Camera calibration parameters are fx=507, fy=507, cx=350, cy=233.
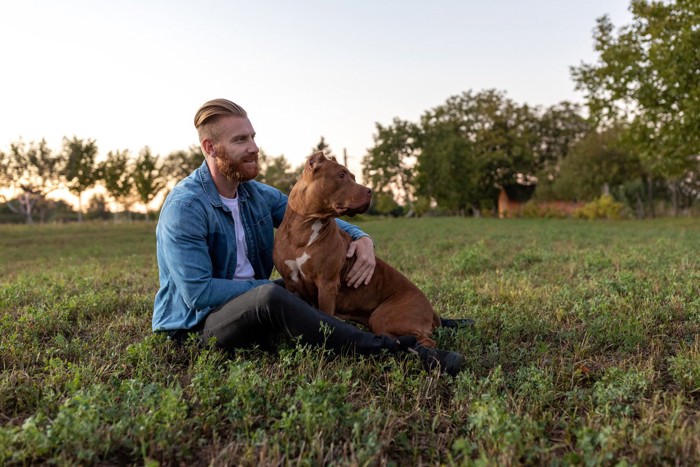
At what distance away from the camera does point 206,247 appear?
369 centimetres

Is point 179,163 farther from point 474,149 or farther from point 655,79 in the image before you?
point 655,79

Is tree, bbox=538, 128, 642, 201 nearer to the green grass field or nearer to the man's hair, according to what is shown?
the green grass field

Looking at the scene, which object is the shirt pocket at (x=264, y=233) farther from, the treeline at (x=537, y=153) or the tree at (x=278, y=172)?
the tree at (x=278, y=172)

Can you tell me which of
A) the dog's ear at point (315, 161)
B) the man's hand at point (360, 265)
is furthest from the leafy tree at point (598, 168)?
the dog's ear at point (315, 161)

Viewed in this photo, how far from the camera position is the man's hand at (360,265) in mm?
3961

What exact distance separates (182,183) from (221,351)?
51.7 inches

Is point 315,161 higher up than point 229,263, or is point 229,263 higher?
point 315,161

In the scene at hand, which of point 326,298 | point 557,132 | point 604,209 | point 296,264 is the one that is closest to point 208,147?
point 296,264

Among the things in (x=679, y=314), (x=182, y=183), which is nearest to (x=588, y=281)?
(x=679, y=314)

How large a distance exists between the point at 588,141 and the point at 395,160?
18786mm

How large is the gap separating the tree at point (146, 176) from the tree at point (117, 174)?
58cm

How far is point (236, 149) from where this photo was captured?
12.4 feet

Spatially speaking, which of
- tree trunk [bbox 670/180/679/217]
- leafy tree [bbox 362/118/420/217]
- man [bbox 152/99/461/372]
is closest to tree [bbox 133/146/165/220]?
leafy tree [bbox 362/118/420/217]

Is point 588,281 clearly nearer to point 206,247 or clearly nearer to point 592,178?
point 206,247
